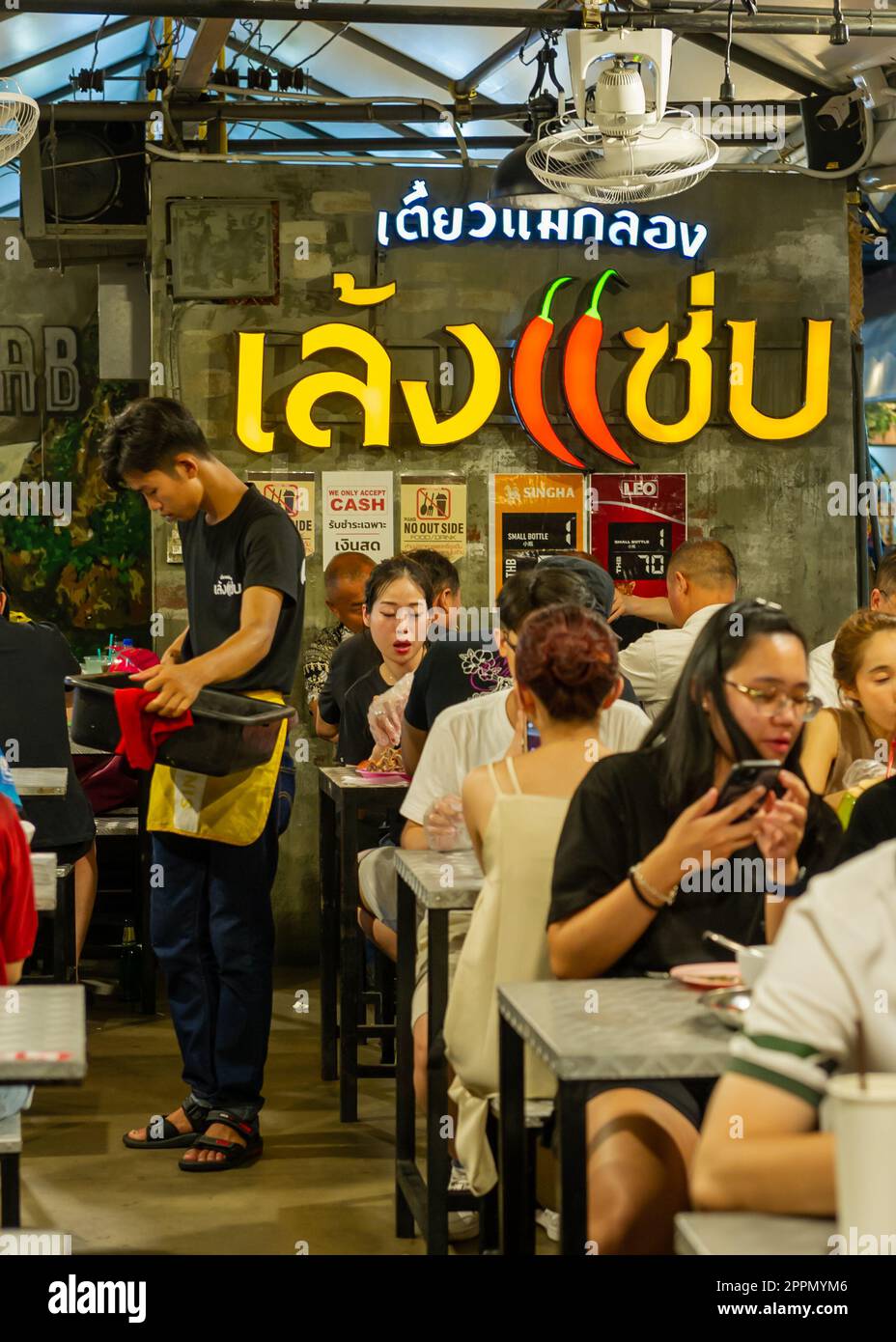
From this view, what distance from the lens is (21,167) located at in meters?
7.95

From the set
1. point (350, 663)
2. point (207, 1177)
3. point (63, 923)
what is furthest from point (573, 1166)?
point (350, 663)

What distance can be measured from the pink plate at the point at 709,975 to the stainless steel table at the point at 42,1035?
34.7 inches

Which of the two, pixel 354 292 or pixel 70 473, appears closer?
pixel 354 292

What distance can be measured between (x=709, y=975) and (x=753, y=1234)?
83 cm

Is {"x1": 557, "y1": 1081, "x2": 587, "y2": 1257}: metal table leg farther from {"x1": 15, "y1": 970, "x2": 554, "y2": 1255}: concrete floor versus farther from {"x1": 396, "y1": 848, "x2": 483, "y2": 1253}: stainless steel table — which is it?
{"x1": 15, "y1": 970, "x2": 554, "y2": 1255}: concrete floor

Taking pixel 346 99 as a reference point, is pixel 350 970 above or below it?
below

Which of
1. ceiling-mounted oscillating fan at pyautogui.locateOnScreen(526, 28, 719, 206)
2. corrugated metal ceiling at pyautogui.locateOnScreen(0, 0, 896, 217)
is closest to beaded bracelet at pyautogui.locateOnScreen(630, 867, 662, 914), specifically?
ceiling-mounted oscillating fan at pyautogui.locateOnScreen(526, 28, 719, 206)

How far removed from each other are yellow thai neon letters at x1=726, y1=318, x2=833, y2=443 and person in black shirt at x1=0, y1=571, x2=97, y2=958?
343 centimetres

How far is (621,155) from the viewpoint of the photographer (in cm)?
557

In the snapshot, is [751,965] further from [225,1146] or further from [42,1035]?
[225,1146]

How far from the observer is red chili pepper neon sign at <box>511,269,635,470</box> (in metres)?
7.36

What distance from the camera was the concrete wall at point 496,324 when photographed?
23.9 ft

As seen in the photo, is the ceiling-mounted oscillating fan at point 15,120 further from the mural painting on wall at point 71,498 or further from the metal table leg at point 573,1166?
the mural painting on wall at point 71,498

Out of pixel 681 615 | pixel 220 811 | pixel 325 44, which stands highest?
pixel 325 44
